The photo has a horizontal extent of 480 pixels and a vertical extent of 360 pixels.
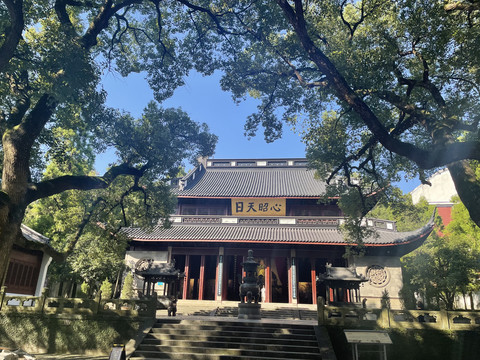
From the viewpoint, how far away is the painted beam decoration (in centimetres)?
2184

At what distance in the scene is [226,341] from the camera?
9461mm

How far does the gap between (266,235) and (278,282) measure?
13.4 ft

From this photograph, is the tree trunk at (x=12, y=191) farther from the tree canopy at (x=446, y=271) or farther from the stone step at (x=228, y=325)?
the tree canopy at (x=446, y=271)

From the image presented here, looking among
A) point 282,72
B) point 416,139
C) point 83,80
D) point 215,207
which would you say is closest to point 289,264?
point 215,207

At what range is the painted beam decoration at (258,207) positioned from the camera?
21844mm

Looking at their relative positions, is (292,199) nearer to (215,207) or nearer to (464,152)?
(215,207)

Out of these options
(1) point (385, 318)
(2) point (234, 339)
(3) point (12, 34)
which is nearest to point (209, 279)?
(2) point (234, 339)

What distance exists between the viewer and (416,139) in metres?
12.1

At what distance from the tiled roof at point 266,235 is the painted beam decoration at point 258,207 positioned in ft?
5.13

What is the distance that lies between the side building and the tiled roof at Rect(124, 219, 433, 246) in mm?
51

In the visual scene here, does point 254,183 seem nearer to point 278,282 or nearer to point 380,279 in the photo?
point 278,282

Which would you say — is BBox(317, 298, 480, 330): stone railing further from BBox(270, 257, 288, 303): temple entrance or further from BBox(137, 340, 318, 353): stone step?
BBox(270, 257, 288, 303): temple entrance

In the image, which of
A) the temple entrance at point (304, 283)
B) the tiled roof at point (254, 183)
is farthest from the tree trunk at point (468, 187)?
the temple entrance at point (304, 283)

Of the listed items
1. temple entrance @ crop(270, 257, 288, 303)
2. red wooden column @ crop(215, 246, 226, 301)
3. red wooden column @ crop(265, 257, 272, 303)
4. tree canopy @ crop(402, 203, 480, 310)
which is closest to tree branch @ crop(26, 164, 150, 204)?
red wooden column @ crop(215, 246, 226, 301)
